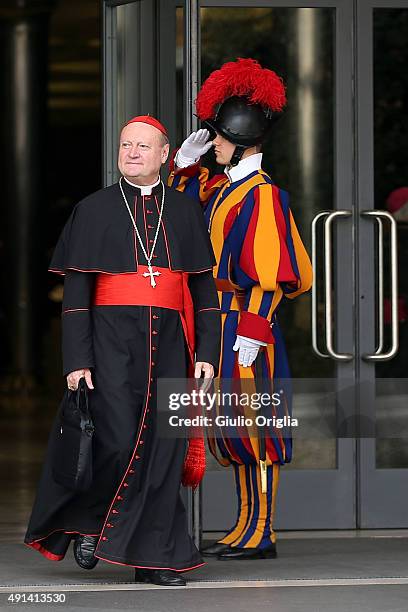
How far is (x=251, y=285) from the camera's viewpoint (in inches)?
210

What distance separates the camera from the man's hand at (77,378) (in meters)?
4.75

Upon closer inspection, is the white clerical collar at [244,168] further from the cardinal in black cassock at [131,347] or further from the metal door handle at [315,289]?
the metal door handle at [315,289]

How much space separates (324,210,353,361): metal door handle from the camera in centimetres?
619

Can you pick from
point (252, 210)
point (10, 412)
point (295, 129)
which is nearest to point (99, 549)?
point (252, 210)

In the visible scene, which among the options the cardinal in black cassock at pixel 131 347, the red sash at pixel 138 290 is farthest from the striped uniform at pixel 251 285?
the red sash at pixel 138 290

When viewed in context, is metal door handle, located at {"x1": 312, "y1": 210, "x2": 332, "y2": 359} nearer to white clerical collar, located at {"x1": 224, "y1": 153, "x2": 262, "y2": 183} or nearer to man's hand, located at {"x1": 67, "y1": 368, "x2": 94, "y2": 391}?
white clerical collar, located at {"x1": 224, "y1": 153, "x2": 262, "y2": 183}

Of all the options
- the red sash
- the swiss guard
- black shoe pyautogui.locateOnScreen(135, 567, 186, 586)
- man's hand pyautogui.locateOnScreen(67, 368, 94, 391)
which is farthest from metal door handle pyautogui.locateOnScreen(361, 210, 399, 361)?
man's hand pyautogui.locateOnScreen(67, 368, 94, 391)

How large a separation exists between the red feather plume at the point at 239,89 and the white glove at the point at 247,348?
2.63 feet

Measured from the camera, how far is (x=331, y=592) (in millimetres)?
4844

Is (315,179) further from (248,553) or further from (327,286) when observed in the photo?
(248,553)

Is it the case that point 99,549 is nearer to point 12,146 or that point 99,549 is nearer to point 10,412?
point 10,412

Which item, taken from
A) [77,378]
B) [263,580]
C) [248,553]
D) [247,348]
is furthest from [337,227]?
[77,378]

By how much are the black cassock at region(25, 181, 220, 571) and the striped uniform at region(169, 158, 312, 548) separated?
394 millimetres

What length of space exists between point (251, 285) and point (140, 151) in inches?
27.2
